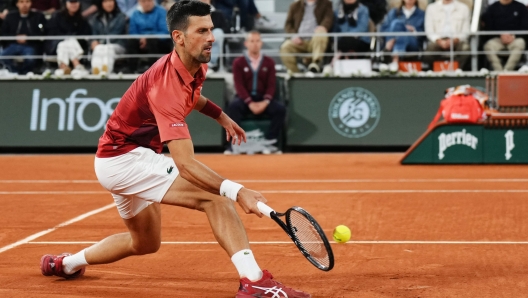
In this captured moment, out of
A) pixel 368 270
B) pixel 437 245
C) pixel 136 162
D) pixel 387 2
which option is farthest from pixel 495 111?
pixel 136 162

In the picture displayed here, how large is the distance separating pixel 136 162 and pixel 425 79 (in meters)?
10.6

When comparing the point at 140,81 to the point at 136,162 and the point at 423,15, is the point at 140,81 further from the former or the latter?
the point at 423,15

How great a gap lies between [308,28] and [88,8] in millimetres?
4905

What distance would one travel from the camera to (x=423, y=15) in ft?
50.2

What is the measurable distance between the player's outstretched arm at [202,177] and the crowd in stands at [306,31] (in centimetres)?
1076

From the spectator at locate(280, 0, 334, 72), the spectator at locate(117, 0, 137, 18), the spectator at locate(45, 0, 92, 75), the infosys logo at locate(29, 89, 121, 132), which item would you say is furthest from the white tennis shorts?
the spectator at locate(117, 0, 137, 18)

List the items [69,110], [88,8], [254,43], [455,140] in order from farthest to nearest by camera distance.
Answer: [88,8] → [69,110] → [254,43] → [455,140]

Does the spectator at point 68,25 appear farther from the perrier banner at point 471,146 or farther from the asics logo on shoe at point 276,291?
the asics logo on shoe at point 276,291

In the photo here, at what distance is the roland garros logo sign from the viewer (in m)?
14.6

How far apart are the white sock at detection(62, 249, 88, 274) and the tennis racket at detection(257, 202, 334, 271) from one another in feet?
5.17

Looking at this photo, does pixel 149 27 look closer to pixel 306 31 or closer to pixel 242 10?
pixel 242 10

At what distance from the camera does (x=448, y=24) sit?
49.2 feet

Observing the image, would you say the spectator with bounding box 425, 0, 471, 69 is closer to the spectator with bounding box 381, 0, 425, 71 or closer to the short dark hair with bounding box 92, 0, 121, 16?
the spectator with bounding box 381, 0, 425, 71

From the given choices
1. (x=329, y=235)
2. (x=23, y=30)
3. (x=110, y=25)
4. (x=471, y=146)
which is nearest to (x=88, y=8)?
(x=110, y=25)
